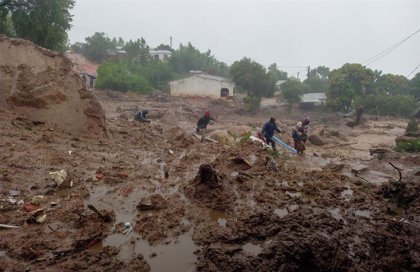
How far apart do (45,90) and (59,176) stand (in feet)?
13.8

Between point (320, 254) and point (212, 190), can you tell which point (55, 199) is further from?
point (320, 254)

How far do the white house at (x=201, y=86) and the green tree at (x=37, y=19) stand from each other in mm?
17722

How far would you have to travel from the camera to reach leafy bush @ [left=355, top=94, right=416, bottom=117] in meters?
30.8

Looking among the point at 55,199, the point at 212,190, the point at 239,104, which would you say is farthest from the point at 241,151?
the point at 239,104

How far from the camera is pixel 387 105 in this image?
102ft

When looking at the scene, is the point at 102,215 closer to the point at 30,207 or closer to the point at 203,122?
the point at 30,207

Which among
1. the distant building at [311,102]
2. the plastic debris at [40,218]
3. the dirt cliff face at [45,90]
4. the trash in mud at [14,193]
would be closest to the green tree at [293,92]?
the distant building at [311,102]

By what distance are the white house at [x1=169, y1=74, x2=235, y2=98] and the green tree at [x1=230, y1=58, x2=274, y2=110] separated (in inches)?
174

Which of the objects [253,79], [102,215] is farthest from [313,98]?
[102,215]

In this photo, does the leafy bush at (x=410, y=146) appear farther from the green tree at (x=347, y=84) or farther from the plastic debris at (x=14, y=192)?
the green tree at (x=347, y=84)

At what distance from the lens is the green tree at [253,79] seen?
32844 millimetres

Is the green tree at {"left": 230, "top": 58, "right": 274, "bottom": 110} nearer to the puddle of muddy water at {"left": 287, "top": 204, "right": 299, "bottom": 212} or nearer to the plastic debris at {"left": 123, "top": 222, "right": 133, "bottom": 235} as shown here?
the puddle of muddy water at {"left": 287, "top": 204, "right": 299, "bottom": 212}

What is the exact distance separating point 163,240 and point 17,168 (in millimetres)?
3404

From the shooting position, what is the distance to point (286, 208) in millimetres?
5598
